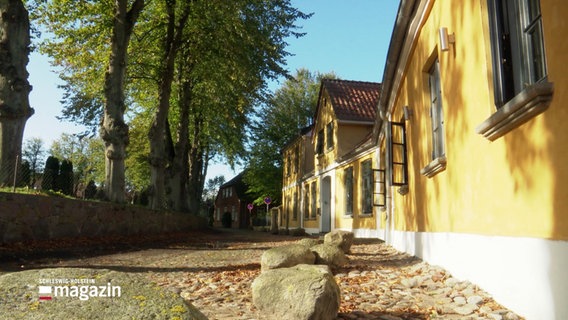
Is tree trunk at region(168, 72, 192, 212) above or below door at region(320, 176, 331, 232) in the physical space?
above

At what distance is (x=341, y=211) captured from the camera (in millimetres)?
19031

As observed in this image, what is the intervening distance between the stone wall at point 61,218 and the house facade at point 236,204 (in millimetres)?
34734

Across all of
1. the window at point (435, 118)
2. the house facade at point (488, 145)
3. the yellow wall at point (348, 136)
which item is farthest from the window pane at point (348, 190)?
the window at point (435, 118)

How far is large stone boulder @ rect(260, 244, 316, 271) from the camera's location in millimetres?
5750

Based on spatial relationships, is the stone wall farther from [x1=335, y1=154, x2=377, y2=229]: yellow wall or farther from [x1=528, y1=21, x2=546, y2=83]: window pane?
[x1=528, y1=21, x2=546, y2=83]: window pane

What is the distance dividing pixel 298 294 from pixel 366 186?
1262 cm

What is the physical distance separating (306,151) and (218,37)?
11.2m

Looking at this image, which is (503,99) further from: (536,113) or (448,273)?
(448,273)

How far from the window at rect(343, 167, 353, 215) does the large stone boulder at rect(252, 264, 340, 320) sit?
13.9 m

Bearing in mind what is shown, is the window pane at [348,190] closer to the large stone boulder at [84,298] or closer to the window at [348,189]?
the window at [348,189]

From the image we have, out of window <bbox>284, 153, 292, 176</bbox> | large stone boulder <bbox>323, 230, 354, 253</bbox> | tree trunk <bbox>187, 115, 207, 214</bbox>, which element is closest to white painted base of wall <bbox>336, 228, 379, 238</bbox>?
large stone boulder <bbox>323, 230, 354, 253</bbox>

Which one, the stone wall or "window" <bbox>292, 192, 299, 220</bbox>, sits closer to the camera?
the stone wall

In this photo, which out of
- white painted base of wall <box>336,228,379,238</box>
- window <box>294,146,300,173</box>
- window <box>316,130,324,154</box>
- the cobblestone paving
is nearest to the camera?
the cobblestone paving

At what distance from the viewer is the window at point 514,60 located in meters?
3.57
